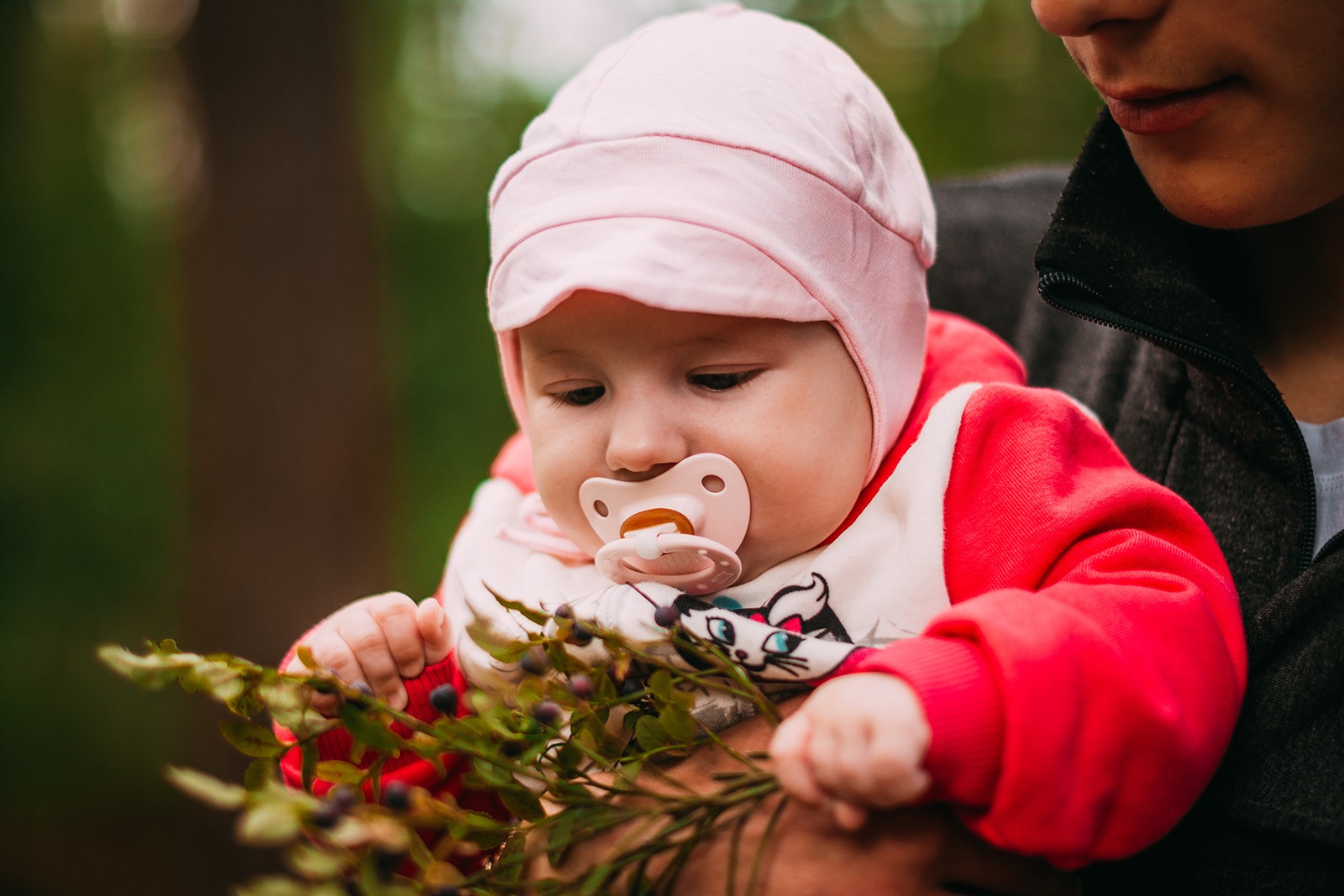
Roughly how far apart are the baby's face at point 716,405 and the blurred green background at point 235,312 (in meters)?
3.70

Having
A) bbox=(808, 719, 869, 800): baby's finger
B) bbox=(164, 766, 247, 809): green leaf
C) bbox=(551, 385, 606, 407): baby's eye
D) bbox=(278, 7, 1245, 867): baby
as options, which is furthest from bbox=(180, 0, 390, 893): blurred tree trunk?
bbox=(808, 719, 869, 800): baby's finger

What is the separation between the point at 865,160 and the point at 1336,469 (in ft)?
2.48

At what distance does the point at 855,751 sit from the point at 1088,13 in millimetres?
892

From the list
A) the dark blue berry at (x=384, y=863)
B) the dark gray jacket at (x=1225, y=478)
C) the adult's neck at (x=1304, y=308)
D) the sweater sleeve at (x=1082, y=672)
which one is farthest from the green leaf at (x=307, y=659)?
the adult's neck at (x=1304, y=308)

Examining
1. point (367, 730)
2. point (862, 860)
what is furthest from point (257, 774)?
point (862, 860)

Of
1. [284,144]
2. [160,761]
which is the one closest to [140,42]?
[284,144]

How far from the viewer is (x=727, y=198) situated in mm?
1422

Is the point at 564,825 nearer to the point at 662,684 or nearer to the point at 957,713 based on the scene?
the point at 662,684

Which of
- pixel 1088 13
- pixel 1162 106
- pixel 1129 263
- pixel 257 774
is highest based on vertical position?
pixel 1088 13

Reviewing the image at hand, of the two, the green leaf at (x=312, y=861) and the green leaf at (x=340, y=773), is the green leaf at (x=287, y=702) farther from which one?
the green leaf at (x=312, y=861)

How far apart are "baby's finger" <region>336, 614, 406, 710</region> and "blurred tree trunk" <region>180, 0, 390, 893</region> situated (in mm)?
3553

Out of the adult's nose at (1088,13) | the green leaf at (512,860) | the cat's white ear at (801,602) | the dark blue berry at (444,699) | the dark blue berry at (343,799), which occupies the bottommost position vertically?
the green leaf at (512,860)

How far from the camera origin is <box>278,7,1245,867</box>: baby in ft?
4.34

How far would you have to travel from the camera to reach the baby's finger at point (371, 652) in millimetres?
1483
